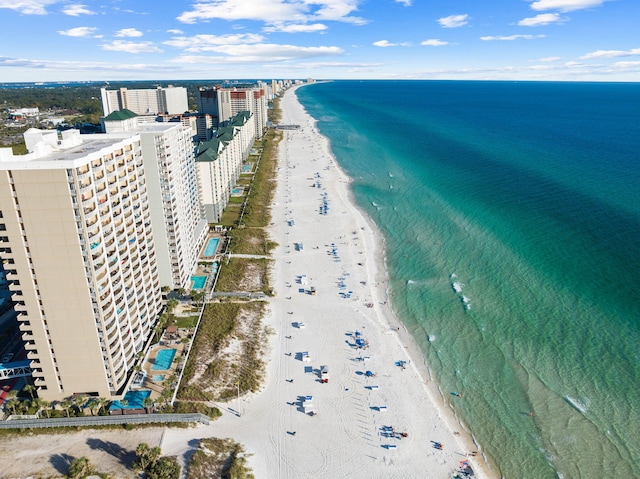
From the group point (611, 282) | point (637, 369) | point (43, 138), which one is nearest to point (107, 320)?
point (43, 138)

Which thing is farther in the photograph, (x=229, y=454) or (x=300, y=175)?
(x=300, y=175)

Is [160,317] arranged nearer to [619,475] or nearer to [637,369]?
[619,475]

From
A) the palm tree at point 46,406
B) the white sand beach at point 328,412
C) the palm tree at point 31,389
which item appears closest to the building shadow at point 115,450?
the white sand beach at point 328,412

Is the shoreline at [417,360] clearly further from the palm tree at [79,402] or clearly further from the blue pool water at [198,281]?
the palm tree at [79,402]

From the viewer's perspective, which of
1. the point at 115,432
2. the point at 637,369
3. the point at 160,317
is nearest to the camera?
the point at 115,432

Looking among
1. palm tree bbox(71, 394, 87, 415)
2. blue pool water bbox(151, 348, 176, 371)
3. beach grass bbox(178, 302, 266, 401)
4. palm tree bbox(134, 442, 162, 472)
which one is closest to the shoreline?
beach grass bbox(178, 302, 266, 401)
